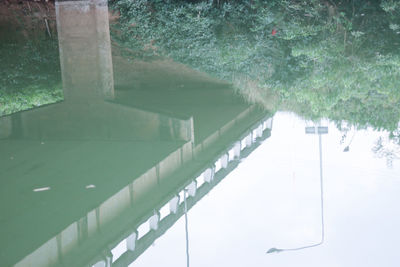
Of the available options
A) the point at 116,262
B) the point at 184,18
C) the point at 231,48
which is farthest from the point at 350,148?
the point at 184,18

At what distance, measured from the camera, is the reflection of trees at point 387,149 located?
8531 mm

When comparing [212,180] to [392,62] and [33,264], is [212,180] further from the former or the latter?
[392,62]

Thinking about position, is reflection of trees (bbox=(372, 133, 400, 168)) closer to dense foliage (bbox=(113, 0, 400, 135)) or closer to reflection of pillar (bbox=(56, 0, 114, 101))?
dense foliage (bbox=(113, 0, 400, 135))

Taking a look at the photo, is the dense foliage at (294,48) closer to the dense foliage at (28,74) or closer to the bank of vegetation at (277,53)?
the bank of vegetation at (277,53)

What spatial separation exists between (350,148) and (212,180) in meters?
2.47

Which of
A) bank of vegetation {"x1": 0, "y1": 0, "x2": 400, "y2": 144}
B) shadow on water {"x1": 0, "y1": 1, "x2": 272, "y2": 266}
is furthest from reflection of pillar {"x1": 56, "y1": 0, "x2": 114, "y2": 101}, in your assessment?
bank of vegetation {"x1": 0, "y1": 0, "x2": 400, "y2": 144}

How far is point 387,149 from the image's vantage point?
8.87 metres

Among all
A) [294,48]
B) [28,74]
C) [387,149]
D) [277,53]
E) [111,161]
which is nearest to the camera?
[387,149]

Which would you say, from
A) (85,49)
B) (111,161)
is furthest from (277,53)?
(111,161)

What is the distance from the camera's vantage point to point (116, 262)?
5.96m

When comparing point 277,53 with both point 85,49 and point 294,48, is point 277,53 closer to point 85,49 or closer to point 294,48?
point 294,48

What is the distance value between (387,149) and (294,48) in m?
5.23

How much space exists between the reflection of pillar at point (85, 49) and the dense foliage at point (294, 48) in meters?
1.28

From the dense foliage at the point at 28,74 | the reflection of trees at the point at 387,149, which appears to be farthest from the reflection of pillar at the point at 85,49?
the reflection of trees at the point at 387,149
